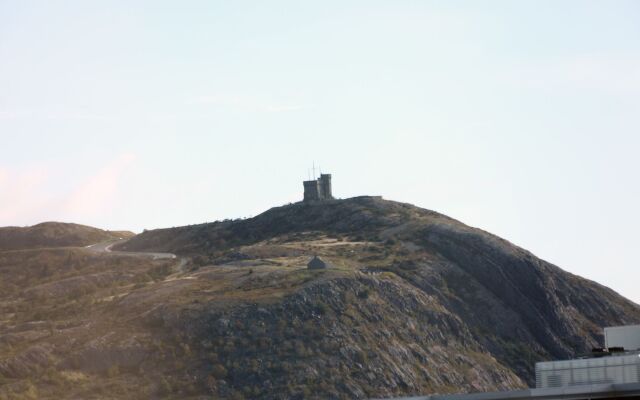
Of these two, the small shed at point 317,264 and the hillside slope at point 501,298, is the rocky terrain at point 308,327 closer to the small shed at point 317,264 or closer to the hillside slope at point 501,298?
the hillside slope at point 501,298

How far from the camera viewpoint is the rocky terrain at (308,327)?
148250 mm

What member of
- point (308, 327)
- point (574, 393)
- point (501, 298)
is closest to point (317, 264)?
point (308, 327)

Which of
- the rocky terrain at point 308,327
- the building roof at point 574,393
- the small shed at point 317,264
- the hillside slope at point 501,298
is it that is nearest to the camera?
the building roof at point 574,393

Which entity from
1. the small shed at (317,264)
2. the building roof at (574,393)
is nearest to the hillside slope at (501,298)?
the small shed at (317,264)

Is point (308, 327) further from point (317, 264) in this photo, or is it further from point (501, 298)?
point (501, 298)

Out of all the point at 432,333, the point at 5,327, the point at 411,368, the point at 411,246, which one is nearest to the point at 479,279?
the point at 411,246

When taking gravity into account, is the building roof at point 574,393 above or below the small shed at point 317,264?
below

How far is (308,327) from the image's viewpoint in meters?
158

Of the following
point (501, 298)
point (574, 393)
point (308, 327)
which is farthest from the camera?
point (501, 298)

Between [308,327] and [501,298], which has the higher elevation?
[501,298]

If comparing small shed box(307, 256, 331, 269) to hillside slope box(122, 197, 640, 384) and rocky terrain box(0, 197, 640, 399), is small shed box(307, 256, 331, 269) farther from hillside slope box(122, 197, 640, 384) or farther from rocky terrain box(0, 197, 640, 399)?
hillside slope box(122, 197, 640, 384)

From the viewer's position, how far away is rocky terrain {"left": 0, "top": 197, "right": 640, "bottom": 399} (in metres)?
148

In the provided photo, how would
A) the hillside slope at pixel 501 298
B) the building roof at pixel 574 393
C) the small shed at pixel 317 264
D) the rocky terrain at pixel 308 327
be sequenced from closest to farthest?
the building roof at pixel 574 393
the rocky terrain at pixel 308 327
the small shed at pixel 317 264
the hillside slope at pixel 501 298

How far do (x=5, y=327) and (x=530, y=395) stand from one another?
132147 mm
